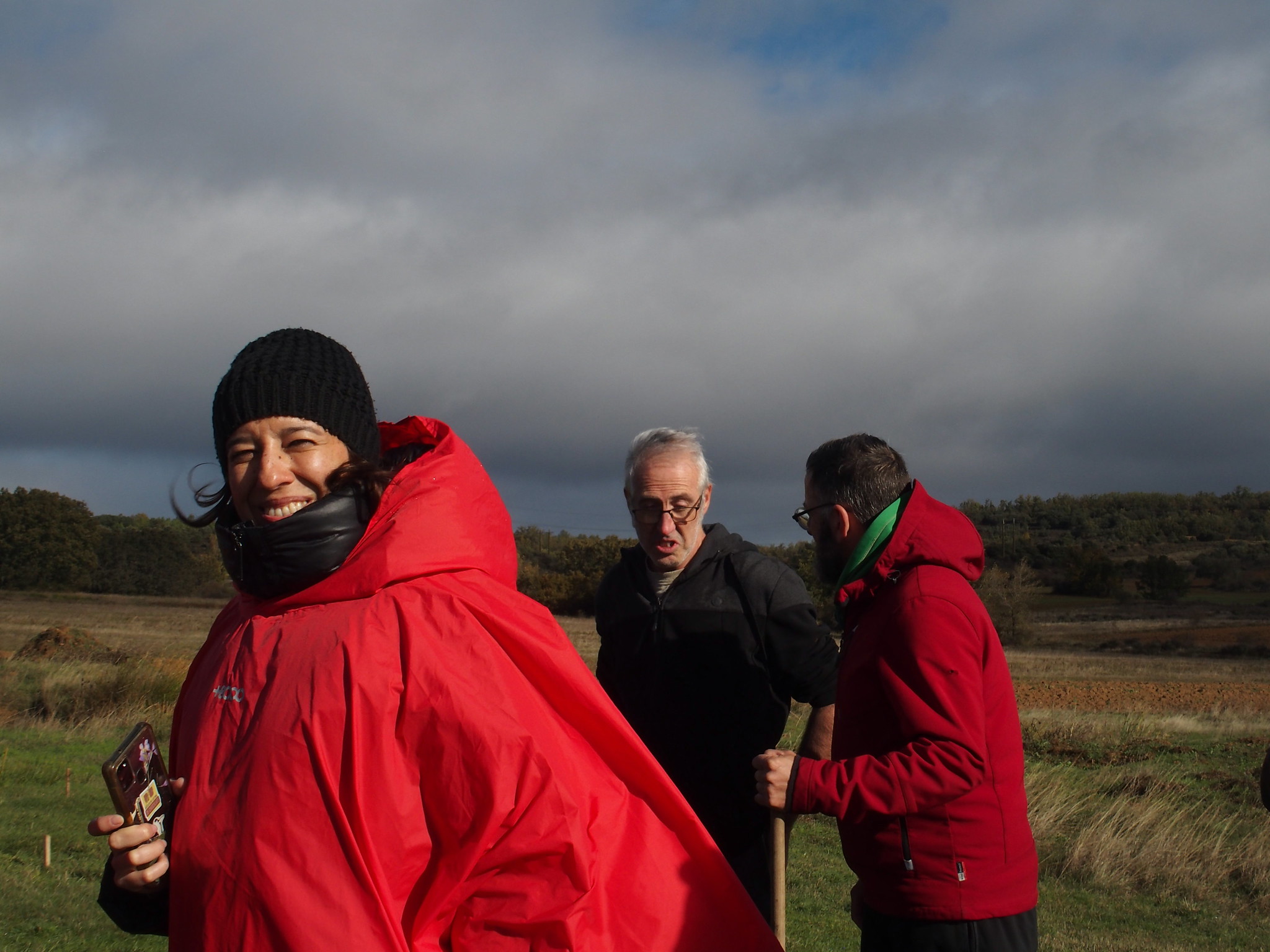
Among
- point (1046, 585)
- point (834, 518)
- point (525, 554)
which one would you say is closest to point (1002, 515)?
point (1046, 585)

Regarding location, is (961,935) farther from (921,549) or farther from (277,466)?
(277,466)

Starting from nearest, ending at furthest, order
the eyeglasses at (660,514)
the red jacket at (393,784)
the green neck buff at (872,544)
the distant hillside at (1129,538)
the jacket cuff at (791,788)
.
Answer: the red jacket at (393,784)
the jacket cuff at (791,788)
the green neck buff at (872,544)
the eyeglasses at (660,514)
the distant hillside at (1129,538)

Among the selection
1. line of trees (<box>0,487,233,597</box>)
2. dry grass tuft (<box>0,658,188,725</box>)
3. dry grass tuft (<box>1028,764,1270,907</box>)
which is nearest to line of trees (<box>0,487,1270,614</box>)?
line of trees (<box>0,487,233,597</box>)

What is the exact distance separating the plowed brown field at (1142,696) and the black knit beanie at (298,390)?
762 inches

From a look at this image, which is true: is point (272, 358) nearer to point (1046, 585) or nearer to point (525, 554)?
point (525, 554)

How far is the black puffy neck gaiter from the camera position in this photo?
6.33 ft

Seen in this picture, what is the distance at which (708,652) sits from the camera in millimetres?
3646

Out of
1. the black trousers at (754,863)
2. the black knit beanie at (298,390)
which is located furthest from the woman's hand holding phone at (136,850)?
the black trousers at (754,863)

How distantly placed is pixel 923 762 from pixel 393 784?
1495mm

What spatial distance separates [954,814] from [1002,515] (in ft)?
404

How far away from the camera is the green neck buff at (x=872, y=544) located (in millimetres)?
3021

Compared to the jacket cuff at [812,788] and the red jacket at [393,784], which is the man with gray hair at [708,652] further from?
the red jacket at [393,784]

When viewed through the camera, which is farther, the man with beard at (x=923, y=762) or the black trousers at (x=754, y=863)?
the black trousers at (x=754, y=863)

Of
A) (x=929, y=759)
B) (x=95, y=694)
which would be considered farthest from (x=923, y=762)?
(x=95, y=694)
